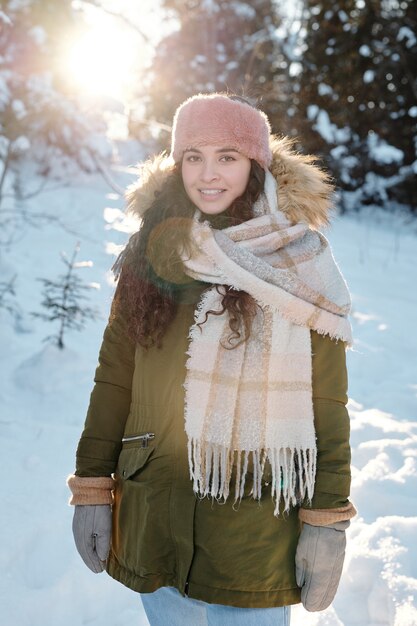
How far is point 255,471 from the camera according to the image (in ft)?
4.98

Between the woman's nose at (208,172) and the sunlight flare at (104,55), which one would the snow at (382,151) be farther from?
the woman's nose at (208,172)

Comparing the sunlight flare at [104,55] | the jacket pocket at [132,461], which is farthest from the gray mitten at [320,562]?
the sunlight flare at [104,55]

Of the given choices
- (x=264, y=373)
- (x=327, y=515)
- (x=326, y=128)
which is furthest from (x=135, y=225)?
(x=326, y=128)

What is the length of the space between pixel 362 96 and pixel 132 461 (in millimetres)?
14994

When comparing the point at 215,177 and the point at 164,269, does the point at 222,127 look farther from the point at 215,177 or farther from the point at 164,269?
the point at 164,269

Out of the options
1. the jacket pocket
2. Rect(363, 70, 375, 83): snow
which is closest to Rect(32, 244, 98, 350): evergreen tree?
the jacket pocket

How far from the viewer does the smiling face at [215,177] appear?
5.71 ft

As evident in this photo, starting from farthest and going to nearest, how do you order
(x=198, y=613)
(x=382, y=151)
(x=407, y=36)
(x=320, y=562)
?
(x=382, y=151), (x=407, y=36), (x=198, y=613), (x=320, y=562)

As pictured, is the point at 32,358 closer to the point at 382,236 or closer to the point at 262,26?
the point at 382,236

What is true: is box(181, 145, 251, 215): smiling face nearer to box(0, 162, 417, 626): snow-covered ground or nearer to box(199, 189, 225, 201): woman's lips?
box(199, 189, 225, 201): woman's lips

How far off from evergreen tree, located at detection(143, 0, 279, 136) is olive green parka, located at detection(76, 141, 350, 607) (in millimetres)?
14076

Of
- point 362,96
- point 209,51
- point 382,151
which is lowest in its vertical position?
point 382,151

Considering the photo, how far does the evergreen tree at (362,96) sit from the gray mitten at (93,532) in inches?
533

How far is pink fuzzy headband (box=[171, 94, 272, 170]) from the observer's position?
1788 millimetres
